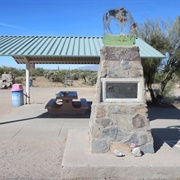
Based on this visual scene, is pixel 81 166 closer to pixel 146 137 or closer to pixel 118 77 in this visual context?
pixel 146 137

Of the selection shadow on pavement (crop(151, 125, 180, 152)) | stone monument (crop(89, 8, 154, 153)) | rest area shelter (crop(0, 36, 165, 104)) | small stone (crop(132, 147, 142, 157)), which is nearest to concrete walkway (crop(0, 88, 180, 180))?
shadow on pavement (crop(151, 125, 180, 152))

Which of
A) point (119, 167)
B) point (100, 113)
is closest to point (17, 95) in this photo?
point (100, 113)

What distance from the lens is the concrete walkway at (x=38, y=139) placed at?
4.97 meters

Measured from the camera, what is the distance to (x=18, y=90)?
45.4ft

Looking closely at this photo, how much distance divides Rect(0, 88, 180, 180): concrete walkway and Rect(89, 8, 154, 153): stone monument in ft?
3.65

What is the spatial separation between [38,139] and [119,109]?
9.35 ft

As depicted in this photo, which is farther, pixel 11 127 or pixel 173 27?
pixel 173 27

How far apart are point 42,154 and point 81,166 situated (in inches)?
60.0

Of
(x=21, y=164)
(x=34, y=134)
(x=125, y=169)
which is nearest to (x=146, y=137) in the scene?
(x=125, y=169)

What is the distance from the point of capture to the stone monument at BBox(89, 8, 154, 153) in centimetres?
531

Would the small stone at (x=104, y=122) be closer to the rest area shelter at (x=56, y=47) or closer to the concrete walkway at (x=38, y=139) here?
the concrete walkway at (x=38, y=139)

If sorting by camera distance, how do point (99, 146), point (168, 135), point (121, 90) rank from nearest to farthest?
point (99, 146) < point (121, 90) < point (168, 135)

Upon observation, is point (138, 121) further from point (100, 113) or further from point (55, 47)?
point (55, 47)

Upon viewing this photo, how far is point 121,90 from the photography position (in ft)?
17.7
